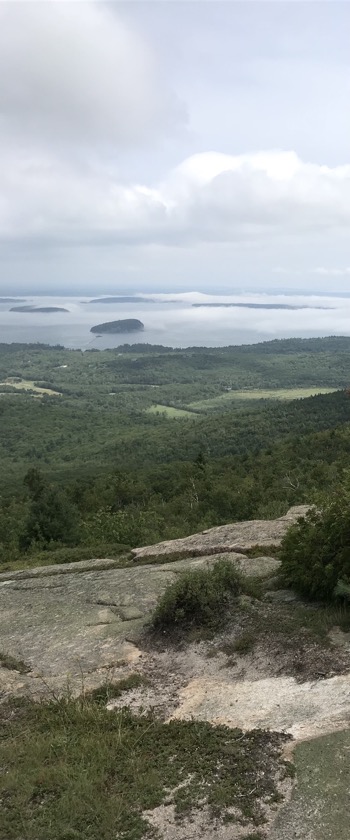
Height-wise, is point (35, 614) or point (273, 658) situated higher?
point (273, 658)

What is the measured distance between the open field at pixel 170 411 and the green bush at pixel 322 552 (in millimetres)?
140602

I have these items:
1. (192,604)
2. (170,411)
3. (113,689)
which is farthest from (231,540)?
(170,411)

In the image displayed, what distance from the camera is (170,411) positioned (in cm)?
16512

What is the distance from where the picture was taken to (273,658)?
26.6ft

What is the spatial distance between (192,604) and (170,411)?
510 ft

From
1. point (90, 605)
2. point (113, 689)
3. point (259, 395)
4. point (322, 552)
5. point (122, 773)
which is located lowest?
point (259, 395)

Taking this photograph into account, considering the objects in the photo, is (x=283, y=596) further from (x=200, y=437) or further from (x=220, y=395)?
(x=220, y=395)

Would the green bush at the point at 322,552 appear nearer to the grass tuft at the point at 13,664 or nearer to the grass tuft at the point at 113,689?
the grass tuft at the point at 113,689

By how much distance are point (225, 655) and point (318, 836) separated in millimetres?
3902

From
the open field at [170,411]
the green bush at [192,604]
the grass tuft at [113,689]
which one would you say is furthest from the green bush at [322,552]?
the open field at [170,411]

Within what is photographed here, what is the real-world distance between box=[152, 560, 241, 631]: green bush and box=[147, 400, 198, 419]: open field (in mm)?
141055

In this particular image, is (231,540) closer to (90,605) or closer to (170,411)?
(90,605)

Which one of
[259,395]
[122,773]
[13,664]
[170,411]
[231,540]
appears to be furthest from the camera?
[259,395]

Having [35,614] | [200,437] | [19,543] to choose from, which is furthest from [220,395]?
[35,614]
